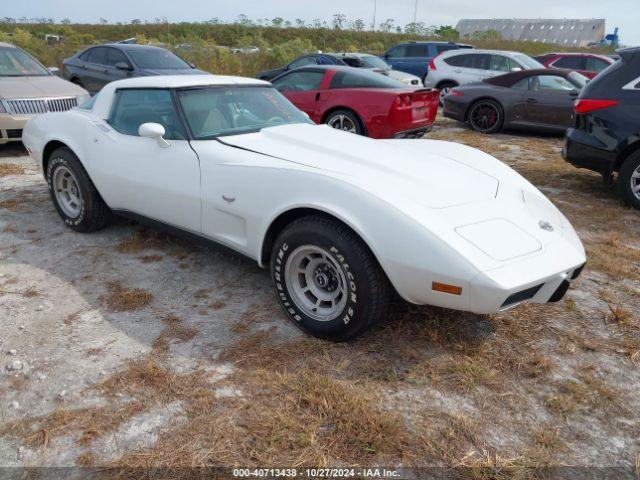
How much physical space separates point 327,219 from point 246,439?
3.89 feet

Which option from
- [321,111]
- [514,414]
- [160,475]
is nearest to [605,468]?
[514,414]

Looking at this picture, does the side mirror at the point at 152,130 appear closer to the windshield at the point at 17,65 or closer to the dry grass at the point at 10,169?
the dry grass at the point at 10,169

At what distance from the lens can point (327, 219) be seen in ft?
8.96

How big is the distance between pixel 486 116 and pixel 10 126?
27.1 feet

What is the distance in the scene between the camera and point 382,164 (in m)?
3.01

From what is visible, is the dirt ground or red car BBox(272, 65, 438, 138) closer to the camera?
the dirt ground

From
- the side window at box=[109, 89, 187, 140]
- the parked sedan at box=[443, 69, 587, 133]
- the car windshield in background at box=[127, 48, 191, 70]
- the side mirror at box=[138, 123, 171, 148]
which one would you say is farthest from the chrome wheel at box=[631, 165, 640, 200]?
the car windshield in background at box=[127, 48, 191, 70]

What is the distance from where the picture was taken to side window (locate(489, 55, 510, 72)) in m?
12.2

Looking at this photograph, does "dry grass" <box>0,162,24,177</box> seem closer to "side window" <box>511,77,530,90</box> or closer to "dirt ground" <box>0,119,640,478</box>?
"dirt ground" <box>0,119,640,478</box>

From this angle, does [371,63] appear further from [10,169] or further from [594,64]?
[10,169]

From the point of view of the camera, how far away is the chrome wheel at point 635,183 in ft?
17.6

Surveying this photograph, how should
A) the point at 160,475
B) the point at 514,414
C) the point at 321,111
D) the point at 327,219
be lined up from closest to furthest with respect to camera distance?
the point at 160,475 < the point at 514,414 < the point at 327,219 < the point at 321,111

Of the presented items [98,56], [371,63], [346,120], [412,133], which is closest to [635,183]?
[412,133]

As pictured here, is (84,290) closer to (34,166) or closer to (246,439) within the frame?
(246,439)
